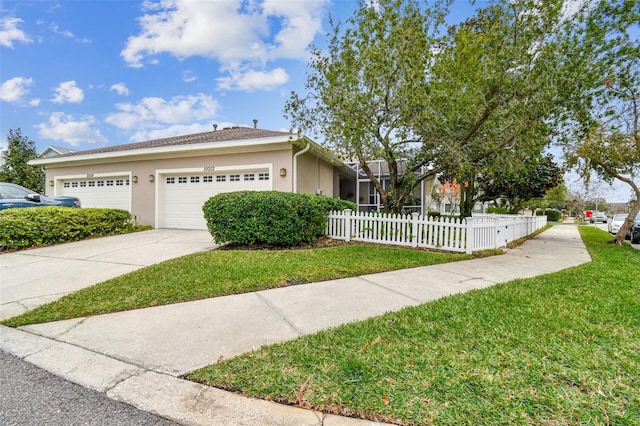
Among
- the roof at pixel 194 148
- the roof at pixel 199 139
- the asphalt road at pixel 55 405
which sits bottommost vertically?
the asphalt road at pixel 55 405

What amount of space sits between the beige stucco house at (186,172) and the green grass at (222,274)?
3832 mm

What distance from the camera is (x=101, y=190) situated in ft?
42.4

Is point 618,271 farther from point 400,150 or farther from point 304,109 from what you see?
point 304,109

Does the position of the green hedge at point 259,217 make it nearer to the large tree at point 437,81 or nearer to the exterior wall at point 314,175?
the large tree at point 437,81

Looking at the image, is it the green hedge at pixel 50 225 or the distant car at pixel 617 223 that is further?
the distant car at pixel 617 223

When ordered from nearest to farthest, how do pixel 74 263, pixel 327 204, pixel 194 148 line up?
pixel 74 263 < pixel 327 204 < pixel 194 148

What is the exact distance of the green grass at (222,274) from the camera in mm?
3803

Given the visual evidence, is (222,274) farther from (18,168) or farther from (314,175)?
(18,168)

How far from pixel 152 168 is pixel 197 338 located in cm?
1084

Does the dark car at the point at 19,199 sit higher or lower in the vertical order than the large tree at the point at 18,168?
lower

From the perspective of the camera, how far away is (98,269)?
5559 mm

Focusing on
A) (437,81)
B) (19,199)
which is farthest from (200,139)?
(437,81)

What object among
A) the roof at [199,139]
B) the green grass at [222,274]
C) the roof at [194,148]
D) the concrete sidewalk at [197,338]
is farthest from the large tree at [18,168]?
the concrete sidewalk at [197,338]

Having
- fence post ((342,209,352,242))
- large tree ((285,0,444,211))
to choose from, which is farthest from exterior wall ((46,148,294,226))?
fence post ((342,209,352,242))
